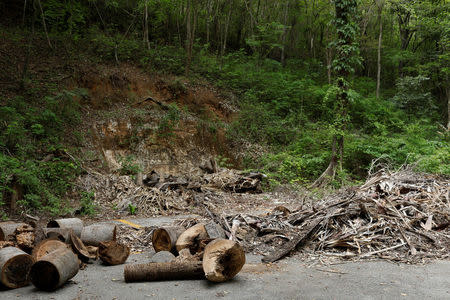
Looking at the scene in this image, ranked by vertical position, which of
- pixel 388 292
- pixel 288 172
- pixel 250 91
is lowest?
pixel 288 172

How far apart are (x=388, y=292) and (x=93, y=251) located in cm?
477

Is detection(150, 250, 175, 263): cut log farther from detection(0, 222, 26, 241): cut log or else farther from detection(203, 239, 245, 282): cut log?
detection(0, 222, 26, 241): cut log

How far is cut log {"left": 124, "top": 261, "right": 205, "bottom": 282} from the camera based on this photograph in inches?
178

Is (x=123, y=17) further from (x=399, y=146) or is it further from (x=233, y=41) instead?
(x=399, y=146)

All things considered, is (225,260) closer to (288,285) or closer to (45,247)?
(288,285)

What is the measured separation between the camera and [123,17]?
76.2 ft

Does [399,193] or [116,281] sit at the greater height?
[399,193]

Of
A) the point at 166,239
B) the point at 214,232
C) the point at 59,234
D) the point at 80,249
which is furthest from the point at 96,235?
the point at 214,232

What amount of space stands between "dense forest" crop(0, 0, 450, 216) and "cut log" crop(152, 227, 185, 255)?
15.3 ft

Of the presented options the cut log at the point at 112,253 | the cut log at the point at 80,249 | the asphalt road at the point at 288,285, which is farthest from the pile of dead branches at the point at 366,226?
the cut log at the point at 80,249

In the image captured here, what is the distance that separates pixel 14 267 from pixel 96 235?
60.8 inches

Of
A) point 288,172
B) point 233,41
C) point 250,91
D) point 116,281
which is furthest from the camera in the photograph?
point 233,41

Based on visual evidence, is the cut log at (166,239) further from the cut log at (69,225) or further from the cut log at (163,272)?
the cut log at (69,225)

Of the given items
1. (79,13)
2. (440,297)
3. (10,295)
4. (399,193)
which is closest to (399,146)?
(399,193)
